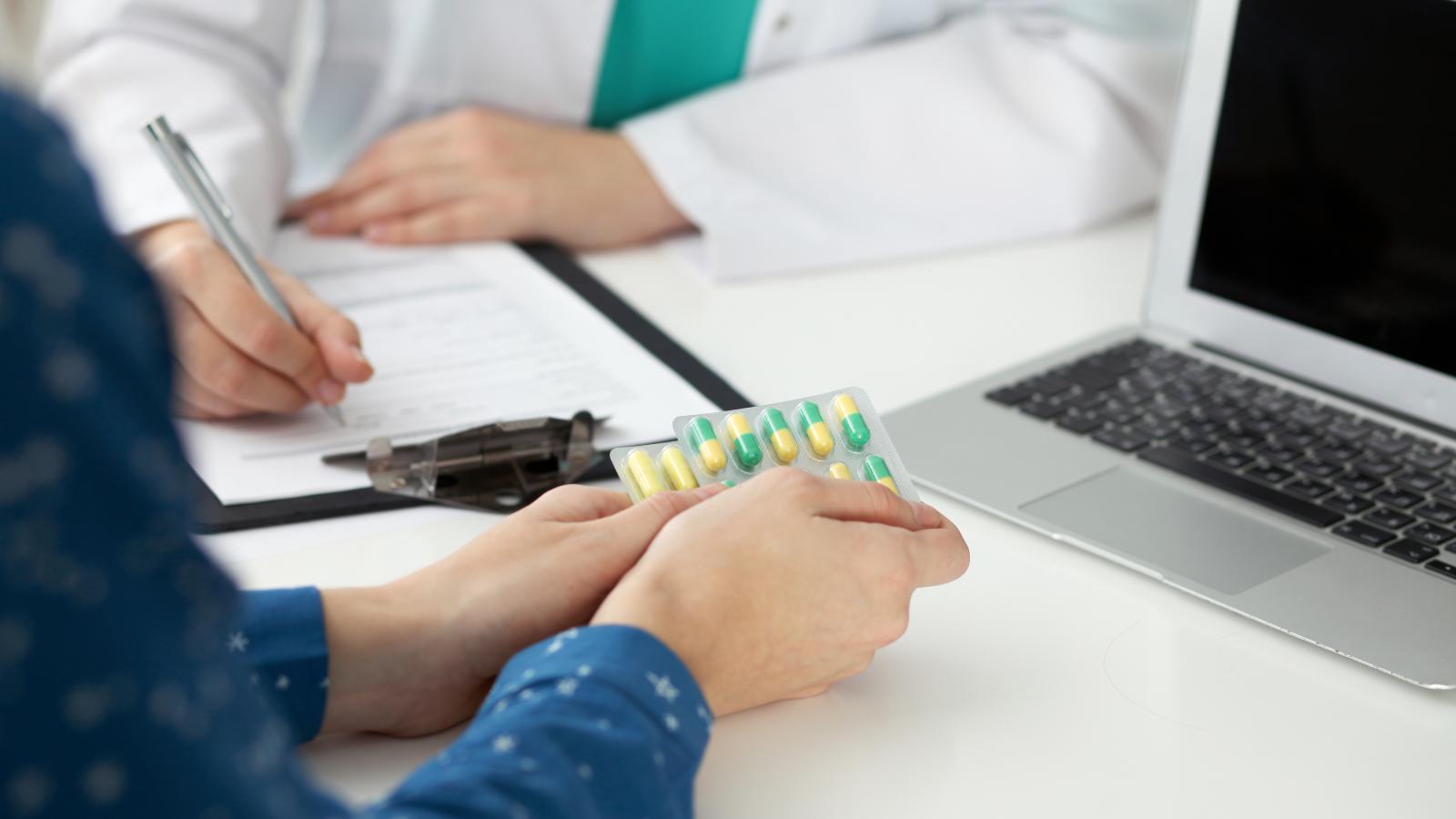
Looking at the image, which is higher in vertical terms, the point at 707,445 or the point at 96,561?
the point at 96,561

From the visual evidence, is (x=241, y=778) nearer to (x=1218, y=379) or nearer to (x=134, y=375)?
(x=134, y=375)

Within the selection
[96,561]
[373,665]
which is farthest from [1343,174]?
[96,561]

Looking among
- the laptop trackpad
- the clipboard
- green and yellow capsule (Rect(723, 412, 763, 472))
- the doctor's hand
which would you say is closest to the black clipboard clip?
the clipboard

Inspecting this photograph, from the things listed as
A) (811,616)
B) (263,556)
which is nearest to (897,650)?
(811,616)

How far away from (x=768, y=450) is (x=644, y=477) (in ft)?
0.18

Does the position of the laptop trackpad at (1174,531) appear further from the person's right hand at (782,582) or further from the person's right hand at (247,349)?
the person's right hand at (247,349)

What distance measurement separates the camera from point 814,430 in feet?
1.97

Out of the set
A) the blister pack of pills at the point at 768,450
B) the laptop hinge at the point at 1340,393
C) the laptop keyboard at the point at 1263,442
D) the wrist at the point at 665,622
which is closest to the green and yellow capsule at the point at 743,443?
the blister pack of pills at the point at 768,450

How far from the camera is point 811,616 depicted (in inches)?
20.5

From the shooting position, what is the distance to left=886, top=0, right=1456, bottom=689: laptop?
24.6 inches

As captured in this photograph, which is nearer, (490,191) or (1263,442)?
(1263,442)

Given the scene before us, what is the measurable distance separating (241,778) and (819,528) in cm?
27

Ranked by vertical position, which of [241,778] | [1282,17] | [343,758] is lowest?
[343,758]

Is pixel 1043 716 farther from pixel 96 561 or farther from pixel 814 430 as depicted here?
pixel 96 561
